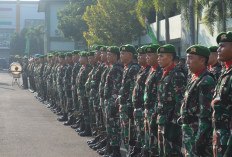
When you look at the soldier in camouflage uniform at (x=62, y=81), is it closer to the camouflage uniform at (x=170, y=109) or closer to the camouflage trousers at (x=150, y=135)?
the camouflage trousers at (x=150, y=135)

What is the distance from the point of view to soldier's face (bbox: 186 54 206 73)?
4980 mm

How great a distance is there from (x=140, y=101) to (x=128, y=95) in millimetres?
697

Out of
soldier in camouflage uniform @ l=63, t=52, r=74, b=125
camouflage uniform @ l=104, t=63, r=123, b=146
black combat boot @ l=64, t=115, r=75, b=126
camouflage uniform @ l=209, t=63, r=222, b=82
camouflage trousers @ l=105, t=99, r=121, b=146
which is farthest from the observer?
soldier in camouflage uniform @ l=63, t=52, r=74, b=125

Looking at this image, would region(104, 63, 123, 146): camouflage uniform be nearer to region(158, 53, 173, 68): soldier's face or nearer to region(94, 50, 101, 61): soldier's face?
region(94, 50, 101, 61): soldier's face

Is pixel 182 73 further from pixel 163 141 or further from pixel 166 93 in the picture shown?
pixel 163 141

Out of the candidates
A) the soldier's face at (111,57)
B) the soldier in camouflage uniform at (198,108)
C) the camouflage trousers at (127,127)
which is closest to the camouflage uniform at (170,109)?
the soldier in camouflage uniform at (198,108)

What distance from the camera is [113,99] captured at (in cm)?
827

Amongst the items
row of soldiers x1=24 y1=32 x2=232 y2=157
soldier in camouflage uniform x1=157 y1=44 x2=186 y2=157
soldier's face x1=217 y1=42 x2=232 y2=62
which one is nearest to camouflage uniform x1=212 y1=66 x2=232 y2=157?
row of soldiers x1=24 y1=32 x2=232 y2=157

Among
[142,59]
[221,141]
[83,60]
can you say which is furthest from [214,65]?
[83,60]

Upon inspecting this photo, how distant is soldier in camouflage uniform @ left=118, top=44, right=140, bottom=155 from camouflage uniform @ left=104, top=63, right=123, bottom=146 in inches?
25.2

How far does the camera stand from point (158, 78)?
629 cm

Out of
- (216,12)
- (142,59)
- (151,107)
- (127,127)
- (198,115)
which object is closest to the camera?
(198,115)

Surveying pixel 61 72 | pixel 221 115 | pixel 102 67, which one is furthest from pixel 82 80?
pixel 221 115

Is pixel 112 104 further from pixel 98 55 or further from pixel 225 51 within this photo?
pixel 225 51
